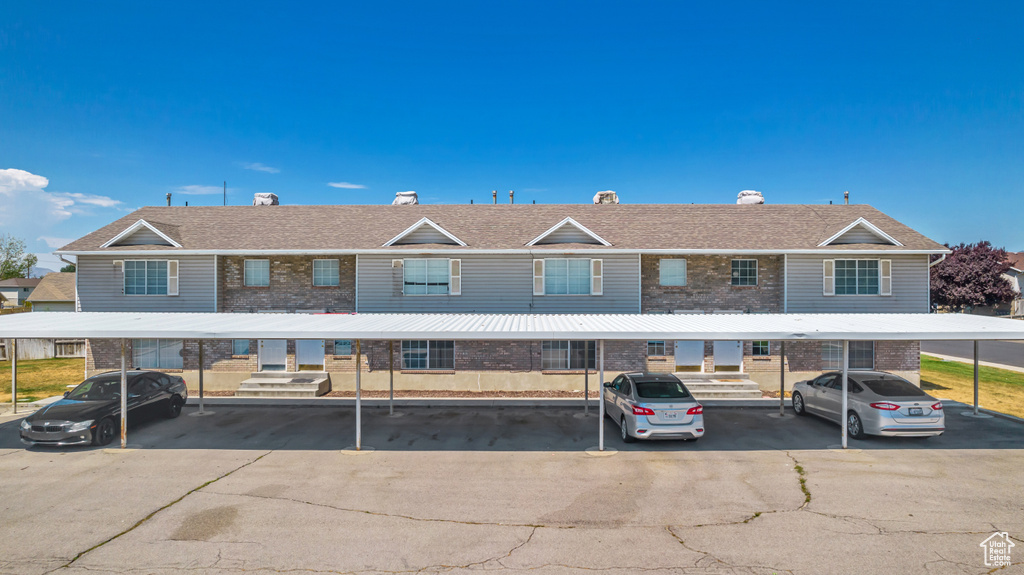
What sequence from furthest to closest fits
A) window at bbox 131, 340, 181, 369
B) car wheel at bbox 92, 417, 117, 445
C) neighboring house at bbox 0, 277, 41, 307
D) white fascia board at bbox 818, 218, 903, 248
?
1. neighboring house at bbox 0, 277, 41, 307
2. window at bbox 131, 340, 181, 369
3. white fascia board at bbox 818, 218, 903, 248
4. car wheel at bbox 92, 417, 117, 445

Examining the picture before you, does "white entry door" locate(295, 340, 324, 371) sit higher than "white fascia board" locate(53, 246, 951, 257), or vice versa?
"white fascia board" locate(53, 246, 951, 257)

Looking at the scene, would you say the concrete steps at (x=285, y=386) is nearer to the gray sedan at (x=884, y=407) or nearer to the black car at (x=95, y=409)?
the black car at (x=95, y=409)

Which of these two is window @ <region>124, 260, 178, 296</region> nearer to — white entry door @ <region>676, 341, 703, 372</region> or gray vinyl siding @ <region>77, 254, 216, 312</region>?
gray vinyl siding @ <region>77, 254, 216, 312</region>

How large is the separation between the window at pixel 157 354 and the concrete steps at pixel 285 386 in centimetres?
355

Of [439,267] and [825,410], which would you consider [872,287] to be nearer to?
[825,410]

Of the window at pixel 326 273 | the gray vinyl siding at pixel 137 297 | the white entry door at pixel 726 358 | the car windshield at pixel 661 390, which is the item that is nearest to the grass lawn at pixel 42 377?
the gray vinyl siding at pixel 137 297

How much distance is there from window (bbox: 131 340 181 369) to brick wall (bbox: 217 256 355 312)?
8.34 feet

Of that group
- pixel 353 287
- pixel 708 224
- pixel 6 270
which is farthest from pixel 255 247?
pixel 6 270

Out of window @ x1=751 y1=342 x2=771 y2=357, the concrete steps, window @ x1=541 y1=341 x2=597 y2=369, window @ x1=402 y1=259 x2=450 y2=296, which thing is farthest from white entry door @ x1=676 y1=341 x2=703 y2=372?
the concrete steps

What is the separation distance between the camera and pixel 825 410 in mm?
13195

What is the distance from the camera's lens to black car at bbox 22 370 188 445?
1112 centimetres

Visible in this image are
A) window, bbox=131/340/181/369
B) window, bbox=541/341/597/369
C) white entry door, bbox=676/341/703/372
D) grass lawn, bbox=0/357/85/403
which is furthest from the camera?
window, bbox=131/340/181/369

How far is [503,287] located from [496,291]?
0.99 feet

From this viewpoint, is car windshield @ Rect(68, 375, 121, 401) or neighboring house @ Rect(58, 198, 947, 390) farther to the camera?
neighboring house @ Rect(58, 198, 947, 390)
